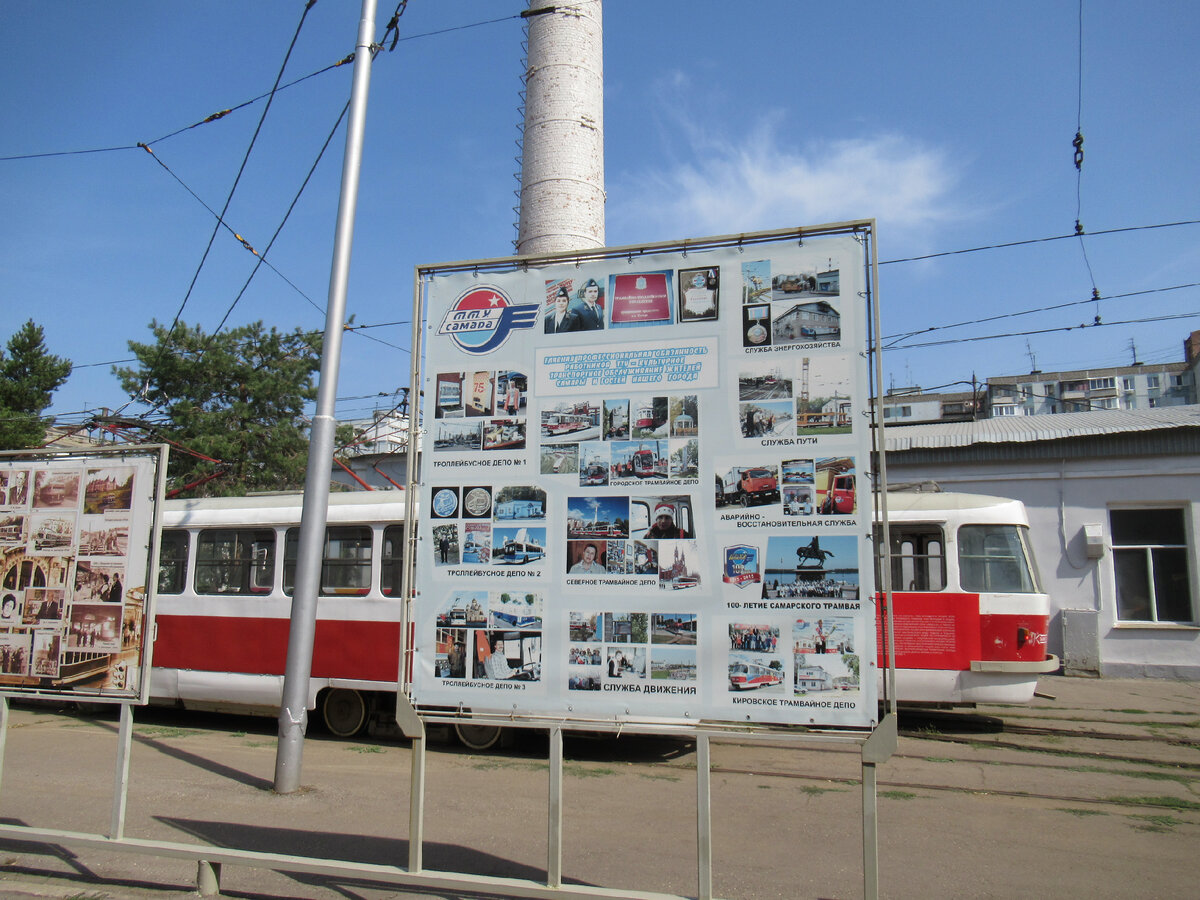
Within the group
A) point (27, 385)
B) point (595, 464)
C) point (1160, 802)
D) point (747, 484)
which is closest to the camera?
point (747, 484)

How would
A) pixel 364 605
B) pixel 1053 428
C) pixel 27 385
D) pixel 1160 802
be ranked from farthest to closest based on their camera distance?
pixel 27 385
pixel 1053 428
pixel 364 605
pixel 1160 802

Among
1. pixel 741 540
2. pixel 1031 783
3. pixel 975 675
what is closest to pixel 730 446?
pixel 741 540

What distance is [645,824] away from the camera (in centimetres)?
622

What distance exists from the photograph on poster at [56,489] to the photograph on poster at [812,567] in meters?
4.45

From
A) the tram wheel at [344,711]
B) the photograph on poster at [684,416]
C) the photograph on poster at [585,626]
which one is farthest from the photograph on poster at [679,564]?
the tram wheel at [344,711]

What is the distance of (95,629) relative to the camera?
5.25 m

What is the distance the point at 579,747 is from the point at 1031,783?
444cm

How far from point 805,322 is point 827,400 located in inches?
16.3

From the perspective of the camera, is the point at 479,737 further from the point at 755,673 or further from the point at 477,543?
the point at 755,673

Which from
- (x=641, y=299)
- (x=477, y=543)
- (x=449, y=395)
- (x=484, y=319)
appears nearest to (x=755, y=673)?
(x=477, y=543)

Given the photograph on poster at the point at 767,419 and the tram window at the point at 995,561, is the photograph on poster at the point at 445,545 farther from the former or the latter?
the tram window at the point at 995,561

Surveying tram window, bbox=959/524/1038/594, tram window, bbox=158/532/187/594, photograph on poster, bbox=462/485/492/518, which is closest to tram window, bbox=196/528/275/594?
tram window, bbox=158/532/187/594

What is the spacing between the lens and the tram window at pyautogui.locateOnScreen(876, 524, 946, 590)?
949 cm

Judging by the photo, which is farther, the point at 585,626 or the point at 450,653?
the point at 450,653
